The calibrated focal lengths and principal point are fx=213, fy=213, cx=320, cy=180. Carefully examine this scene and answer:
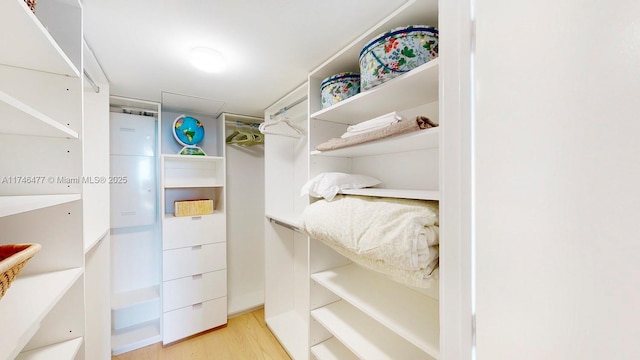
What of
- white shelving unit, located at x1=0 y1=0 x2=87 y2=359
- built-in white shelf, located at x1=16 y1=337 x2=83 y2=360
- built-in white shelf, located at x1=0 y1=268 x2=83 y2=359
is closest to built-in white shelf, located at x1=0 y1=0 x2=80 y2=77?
white shelving unit, located at x1=0 y1=0 x2=87 y2=359

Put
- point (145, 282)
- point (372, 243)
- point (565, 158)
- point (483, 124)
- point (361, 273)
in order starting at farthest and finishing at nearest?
point (145, 282) < point (361, 273) < point (372, 243) < point (483, 124) < point (565, 158)

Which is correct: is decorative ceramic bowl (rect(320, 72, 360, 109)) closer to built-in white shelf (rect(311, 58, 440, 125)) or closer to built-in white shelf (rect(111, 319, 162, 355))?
built-in white shelf (rect(311, 58, 440, 125))

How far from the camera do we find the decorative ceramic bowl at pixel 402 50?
777mm

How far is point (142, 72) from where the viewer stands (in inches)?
53.8

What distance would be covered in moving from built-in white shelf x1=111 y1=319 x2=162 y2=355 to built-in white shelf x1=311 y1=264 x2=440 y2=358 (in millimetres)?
1719

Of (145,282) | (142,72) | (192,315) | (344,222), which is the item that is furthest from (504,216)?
(145,282)

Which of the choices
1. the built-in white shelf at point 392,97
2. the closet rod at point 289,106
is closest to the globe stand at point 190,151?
the closet rod at point 289,106

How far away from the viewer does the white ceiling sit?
2.77 ft

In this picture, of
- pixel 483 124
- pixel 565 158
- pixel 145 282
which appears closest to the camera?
pixel 565 158

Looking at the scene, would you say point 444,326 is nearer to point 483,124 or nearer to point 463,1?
point 483,124

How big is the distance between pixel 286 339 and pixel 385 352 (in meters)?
1.17

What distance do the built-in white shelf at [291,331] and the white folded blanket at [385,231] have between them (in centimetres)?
121

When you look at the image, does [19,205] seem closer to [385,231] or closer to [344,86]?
[385,231]

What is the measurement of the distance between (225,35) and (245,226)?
1940 mm
